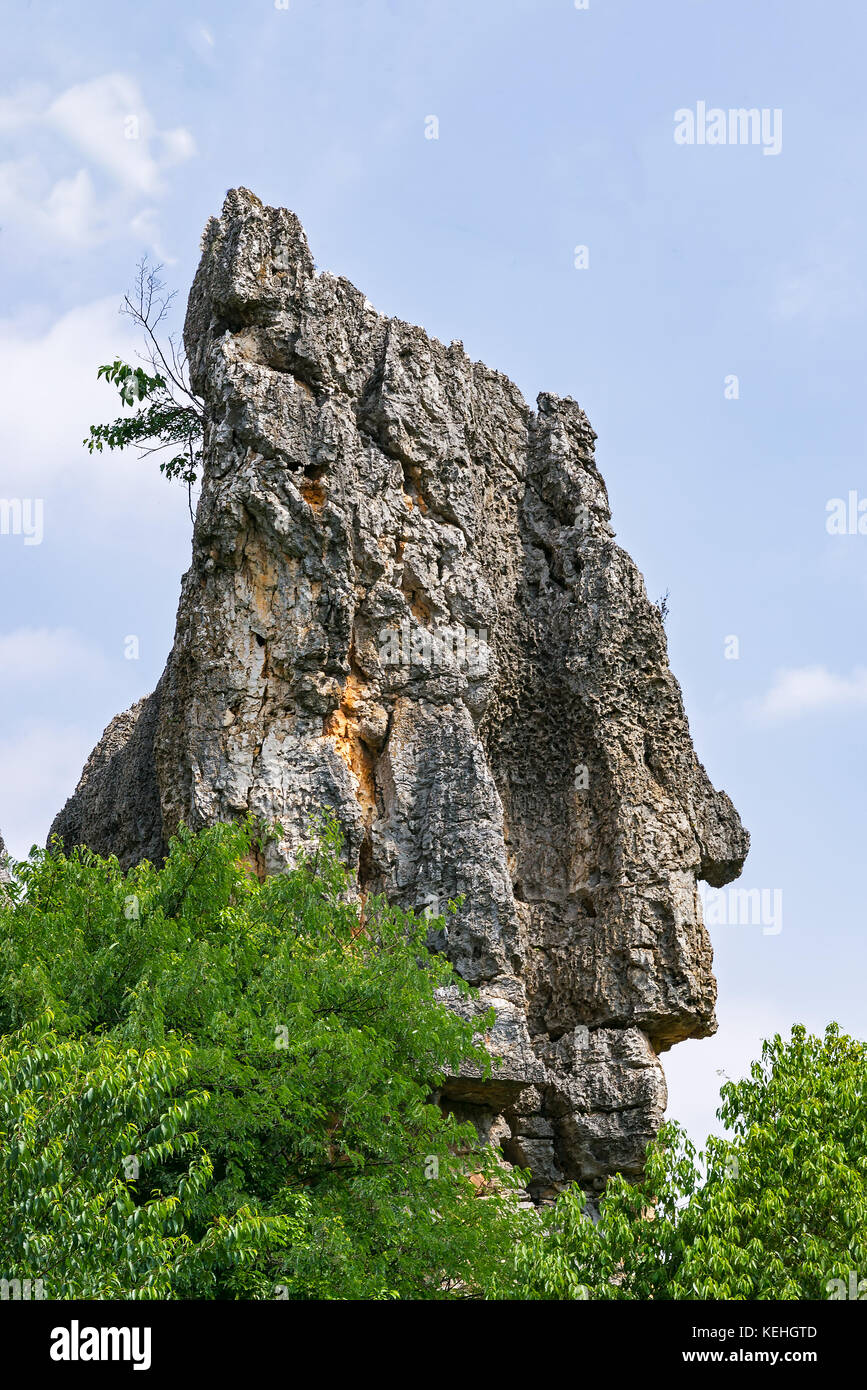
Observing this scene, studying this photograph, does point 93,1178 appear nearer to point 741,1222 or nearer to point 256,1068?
point 256,1068

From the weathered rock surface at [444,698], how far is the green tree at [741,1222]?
6.09 m

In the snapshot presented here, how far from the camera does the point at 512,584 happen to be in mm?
25547

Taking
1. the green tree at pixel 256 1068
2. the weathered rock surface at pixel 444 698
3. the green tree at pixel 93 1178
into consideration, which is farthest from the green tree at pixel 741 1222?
the weathered rock surface at pixel 444 698

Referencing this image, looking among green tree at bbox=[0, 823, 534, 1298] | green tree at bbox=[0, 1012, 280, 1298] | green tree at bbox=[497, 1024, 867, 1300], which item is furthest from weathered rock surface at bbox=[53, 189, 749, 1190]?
green tree at bbox=[0, 1012, 280, 1298]

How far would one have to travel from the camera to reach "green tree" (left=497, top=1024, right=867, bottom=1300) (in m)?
12.9

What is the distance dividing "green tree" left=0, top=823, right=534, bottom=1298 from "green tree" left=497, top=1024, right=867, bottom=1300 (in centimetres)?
160

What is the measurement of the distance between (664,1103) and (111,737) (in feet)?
43.1

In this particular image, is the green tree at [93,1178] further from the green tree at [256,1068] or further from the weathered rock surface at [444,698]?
the weathered rock surface at [444,698]

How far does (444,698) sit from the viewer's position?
22.9 m

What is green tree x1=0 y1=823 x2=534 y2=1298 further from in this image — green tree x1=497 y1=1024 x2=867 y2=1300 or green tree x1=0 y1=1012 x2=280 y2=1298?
green tree x1=497 y1=1024 x2=867 y2=1300

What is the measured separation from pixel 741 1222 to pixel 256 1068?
5048 millimetres

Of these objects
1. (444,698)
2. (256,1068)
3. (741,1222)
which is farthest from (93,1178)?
(444,698)
